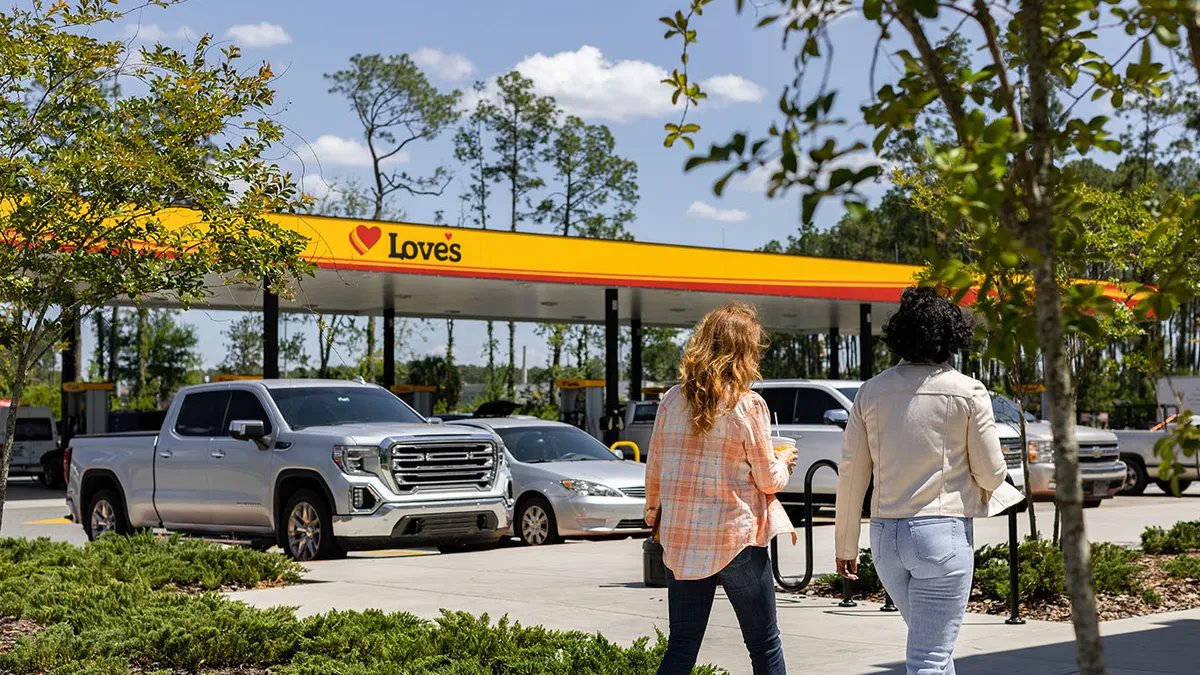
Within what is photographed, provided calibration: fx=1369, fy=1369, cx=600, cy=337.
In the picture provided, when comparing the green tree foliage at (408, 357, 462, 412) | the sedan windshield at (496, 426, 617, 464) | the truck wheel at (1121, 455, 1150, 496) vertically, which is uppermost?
the green tree foliage at (408, 357, 462, 412)

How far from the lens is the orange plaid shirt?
17.6 ft

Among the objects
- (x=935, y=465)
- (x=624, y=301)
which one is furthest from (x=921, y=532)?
(x=624, y=301)

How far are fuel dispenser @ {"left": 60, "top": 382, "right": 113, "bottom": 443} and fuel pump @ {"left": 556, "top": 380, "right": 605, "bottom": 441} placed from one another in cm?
1177

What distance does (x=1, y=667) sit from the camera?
296 inches

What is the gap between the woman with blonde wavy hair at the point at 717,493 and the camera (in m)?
5.36

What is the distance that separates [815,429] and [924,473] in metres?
13.7

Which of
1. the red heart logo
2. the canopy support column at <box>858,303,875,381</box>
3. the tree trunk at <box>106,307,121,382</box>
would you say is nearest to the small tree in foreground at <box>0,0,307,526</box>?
the red heart logo

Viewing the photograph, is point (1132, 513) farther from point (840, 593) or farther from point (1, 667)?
point (1, 667)

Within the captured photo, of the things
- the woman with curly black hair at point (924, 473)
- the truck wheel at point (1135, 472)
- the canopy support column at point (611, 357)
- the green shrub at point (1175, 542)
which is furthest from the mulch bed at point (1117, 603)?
the canopy support column at point (611, 357)

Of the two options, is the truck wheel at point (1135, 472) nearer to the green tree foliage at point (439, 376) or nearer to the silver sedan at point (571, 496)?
the silver sedan at point (571, 496)

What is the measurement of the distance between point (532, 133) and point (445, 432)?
4807 cm

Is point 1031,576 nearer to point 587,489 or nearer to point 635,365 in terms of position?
point 587,489

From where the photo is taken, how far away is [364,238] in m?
26.9

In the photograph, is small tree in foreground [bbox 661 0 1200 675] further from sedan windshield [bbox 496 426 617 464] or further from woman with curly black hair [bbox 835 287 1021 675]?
sedan windshield [bbox 496 426 617 464]
